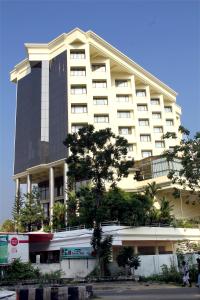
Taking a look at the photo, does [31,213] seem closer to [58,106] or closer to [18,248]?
[58,106]

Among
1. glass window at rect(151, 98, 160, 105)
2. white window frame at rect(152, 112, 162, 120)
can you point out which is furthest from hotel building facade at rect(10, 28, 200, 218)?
glass window at rect(151, 98, 160, 105)

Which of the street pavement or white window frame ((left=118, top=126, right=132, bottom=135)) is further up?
white window frame ((left=118, top=126, right=132, bottom=135))

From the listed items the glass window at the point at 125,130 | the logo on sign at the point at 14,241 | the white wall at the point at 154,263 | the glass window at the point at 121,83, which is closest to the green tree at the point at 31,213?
the glass window at the point at 125,130

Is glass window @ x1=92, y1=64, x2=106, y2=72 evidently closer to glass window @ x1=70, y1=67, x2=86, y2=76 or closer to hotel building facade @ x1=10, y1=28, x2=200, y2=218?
hotel building facade @ x1=10, y1=28, x2=200, y2=218

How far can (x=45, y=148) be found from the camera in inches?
2298

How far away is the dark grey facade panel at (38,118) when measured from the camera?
190 ft

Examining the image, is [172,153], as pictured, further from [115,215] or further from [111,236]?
[115,215]

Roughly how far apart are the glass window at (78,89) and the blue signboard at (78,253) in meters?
28.7

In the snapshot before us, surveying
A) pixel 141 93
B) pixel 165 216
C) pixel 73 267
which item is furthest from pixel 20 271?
pixel 141 93

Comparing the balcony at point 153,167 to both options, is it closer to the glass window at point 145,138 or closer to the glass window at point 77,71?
the glass window at point 145,138

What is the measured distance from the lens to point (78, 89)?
59.6 metres

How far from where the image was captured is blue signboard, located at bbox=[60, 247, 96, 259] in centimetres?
3338

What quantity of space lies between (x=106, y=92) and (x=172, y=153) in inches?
1324

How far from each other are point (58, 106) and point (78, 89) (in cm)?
370
